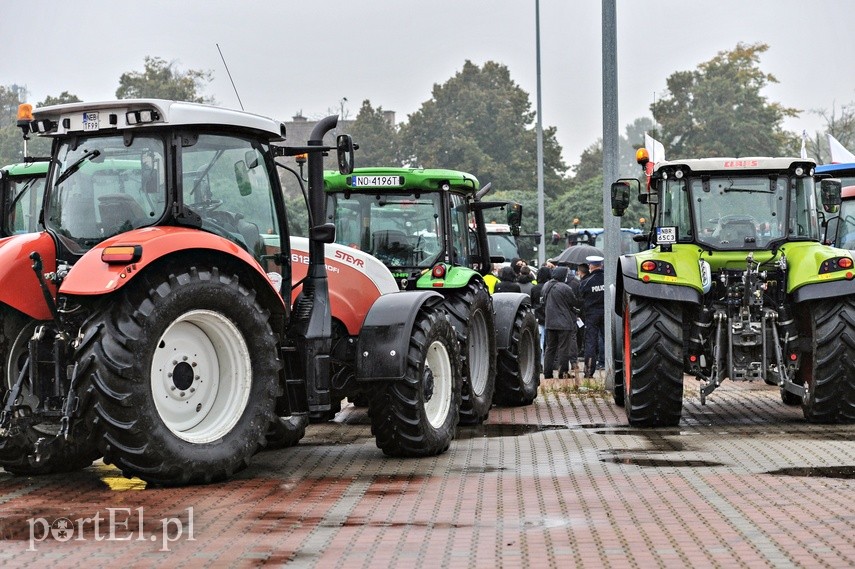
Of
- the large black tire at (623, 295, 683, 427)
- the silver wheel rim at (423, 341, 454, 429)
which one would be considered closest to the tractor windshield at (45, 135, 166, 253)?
the silver wheel rim at (423, 341, 454, 429)

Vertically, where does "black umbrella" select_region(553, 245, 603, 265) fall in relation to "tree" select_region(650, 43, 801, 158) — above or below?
below

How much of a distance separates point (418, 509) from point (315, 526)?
0.88 metres

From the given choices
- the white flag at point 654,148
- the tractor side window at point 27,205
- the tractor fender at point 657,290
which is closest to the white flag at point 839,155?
the white flag at point 654,148

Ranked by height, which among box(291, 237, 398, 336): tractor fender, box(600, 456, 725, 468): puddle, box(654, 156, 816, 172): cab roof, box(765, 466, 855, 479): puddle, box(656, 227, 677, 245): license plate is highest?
box(654, 156, 816, 172): cab roof

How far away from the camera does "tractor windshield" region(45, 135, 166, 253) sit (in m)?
9.80

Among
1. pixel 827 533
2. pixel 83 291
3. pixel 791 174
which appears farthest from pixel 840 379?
pixel 83 291

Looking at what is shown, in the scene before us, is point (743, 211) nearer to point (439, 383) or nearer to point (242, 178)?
point (439, 383)

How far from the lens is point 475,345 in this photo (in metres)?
15.0

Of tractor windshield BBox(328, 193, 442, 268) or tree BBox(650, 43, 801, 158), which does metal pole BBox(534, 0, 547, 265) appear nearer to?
tractor windshield BBox(328, 193, 442, 268)

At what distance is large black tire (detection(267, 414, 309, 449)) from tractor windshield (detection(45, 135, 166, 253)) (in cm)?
221

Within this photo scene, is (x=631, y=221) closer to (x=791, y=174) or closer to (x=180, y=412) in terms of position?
(x=791, y=174)

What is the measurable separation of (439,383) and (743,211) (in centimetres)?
436

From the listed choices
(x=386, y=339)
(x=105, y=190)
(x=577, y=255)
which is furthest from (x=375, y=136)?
(x=105, y=190)

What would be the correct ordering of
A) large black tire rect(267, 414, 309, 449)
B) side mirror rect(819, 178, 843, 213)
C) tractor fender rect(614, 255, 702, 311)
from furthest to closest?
1. side mirror rect(819, 178, 843, 213)
2. tractor fender rect(614, 255, 702, 311)
3. large black tire rect(267, 414, 309, 449)
